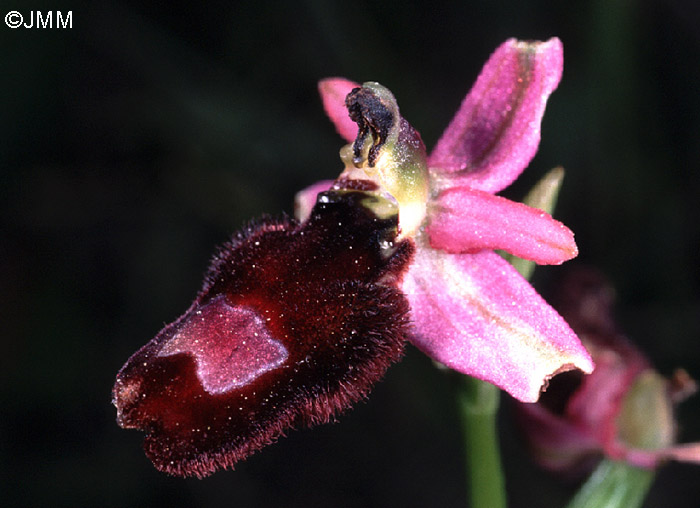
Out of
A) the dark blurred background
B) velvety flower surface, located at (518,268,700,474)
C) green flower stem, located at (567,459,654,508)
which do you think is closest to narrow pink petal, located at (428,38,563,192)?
velvety flower surface, located at (518,268,700,474)

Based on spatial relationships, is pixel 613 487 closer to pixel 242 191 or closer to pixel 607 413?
pixel 607 413

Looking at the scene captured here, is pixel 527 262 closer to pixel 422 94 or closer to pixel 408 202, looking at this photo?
pixel 408 202

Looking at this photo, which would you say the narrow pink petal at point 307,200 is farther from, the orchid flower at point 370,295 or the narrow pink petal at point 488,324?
the narrow pink petal at point 488,324

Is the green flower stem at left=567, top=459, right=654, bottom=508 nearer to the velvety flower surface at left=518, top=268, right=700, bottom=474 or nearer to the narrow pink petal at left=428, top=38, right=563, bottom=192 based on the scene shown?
the velvety flower surface at left=518, top=268, right=700, bottom=474

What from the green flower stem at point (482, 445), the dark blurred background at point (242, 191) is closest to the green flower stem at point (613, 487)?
the green flower stem at point (482, 445)

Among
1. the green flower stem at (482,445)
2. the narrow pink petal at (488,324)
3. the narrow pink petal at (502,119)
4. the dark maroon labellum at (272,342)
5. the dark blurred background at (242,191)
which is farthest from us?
the dark blurred background at (242,191)

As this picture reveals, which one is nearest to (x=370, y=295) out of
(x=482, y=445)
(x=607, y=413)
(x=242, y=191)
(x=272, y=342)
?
(x=272, y=342)
